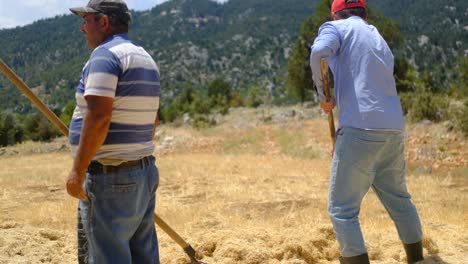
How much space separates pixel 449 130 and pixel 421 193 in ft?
20.0

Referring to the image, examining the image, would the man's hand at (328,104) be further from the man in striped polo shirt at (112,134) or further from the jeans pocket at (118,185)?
the jeans pocket at (118,185)

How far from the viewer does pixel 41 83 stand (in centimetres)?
7850

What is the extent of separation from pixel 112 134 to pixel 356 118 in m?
1.38

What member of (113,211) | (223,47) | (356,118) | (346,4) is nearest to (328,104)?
(356,118)

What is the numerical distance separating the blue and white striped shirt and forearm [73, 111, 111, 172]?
0.10 metres

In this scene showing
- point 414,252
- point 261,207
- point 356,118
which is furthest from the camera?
point 261,207

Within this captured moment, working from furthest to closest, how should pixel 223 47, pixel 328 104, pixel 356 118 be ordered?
pixel 223 47 → pixel 328 104 → pixel 356 118

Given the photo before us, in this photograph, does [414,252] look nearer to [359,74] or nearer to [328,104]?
[328,104]

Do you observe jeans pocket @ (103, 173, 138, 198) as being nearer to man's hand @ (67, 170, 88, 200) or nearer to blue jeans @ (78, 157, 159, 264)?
blue jeans @ (78, 157, 159, 264)

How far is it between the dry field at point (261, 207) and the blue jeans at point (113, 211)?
4.77 feet

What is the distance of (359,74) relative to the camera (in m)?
3.15

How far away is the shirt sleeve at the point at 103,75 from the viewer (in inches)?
93.7

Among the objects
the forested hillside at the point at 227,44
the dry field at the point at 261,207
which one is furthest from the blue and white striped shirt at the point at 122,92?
the forested hillside at the point at 227,44

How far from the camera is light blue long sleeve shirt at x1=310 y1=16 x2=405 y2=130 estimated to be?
3.11m
